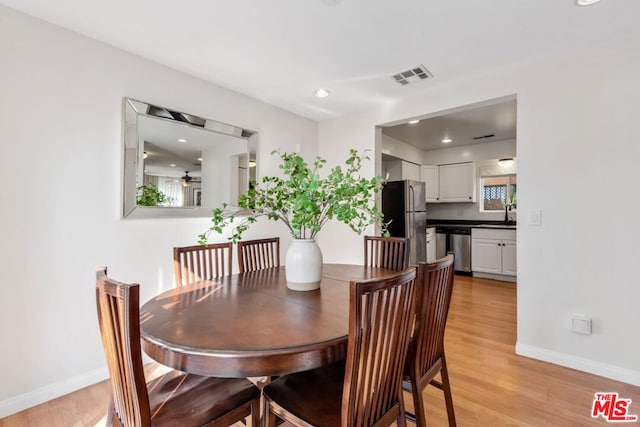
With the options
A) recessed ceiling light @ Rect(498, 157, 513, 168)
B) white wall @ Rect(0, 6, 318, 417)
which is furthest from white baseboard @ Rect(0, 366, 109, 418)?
recessed ceiling light @ Rect(498, 157, 513, 168)

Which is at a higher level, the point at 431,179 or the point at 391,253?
the point at 431,179

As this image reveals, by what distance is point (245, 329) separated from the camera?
3.59 ft

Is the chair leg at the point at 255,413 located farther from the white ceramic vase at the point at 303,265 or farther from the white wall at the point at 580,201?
the white wall at the point at 580,201

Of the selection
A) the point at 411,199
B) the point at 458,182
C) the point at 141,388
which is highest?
the point at 458,182

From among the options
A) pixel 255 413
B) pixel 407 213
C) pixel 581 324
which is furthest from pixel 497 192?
pixel 255 413

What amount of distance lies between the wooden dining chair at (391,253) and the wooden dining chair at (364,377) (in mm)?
1115

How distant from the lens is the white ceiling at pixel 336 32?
177 centimetres

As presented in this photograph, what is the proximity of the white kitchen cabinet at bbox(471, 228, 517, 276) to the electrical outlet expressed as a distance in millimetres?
2572

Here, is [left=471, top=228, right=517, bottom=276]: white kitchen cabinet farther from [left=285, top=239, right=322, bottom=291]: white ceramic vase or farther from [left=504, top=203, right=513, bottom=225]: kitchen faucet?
[left=285, top=239, right=322, bottom=291]: white ceramic vase

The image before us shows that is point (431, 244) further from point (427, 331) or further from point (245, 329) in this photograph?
point (245, 329)

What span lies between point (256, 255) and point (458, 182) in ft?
15.1

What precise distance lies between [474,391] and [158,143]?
2.92 meters

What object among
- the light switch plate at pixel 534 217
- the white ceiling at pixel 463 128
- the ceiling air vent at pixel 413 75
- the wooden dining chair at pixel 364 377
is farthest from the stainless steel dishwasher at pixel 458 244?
the wooden dining chair at pixel 364 377

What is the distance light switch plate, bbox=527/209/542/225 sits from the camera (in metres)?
2.39
